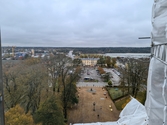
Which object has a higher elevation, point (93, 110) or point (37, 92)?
point (37, 92)

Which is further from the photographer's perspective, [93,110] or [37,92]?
[93,110]

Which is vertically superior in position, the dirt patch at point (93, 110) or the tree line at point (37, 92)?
the tree line at point (37, 92)

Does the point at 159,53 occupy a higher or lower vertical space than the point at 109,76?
higher

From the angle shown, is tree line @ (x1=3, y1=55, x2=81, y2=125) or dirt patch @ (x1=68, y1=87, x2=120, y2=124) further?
dirt patch @ (x1=68, y1=87, x2=120, y2=124)

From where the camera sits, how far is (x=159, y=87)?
1.49 m

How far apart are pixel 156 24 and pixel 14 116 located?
4.39 meters

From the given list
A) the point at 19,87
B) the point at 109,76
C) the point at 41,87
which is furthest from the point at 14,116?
the point at 109,76

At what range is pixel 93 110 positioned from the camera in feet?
29.7

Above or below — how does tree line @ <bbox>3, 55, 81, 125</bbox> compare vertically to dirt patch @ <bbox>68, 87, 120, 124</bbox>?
above

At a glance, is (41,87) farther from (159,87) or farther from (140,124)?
(159,87)

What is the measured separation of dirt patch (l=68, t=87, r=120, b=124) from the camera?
804 centimetres

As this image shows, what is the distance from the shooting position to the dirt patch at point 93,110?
804 centimetres

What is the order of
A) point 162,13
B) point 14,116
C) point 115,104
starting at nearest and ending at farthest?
point 162,13
point 14,116
point 115,104

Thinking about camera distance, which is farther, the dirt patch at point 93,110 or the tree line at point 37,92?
the dirt patch at point 93,110
